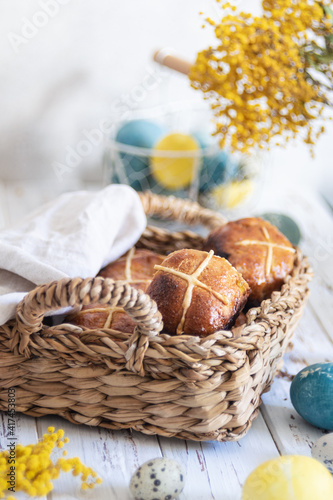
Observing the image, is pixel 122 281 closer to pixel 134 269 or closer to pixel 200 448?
pixel 134 269

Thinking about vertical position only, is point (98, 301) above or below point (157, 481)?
above

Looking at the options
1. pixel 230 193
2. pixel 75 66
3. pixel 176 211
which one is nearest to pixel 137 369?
pixel 176 211

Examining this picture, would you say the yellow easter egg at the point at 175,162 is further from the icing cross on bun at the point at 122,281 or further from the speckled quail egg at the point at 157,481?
the speckled quail egg at the point at 157,481

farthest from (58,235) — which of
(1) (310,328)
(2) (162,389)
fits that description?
(1) (310,328)

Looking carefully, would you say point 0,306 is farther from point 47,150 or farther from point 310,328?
point 47,150

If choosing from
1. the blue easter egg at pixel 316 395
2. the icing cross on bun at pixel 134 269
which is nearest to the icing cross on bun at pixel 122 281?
the icing cross on bun at pixel 134 269

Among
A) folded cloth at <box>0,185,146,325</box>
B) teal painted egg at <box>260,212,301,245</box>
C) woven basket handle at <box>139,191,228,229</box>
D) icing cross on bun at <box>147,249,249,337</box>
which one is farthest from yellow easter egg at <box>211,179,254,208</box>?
icing cross on bun at <box>147,249,249,337</box>
